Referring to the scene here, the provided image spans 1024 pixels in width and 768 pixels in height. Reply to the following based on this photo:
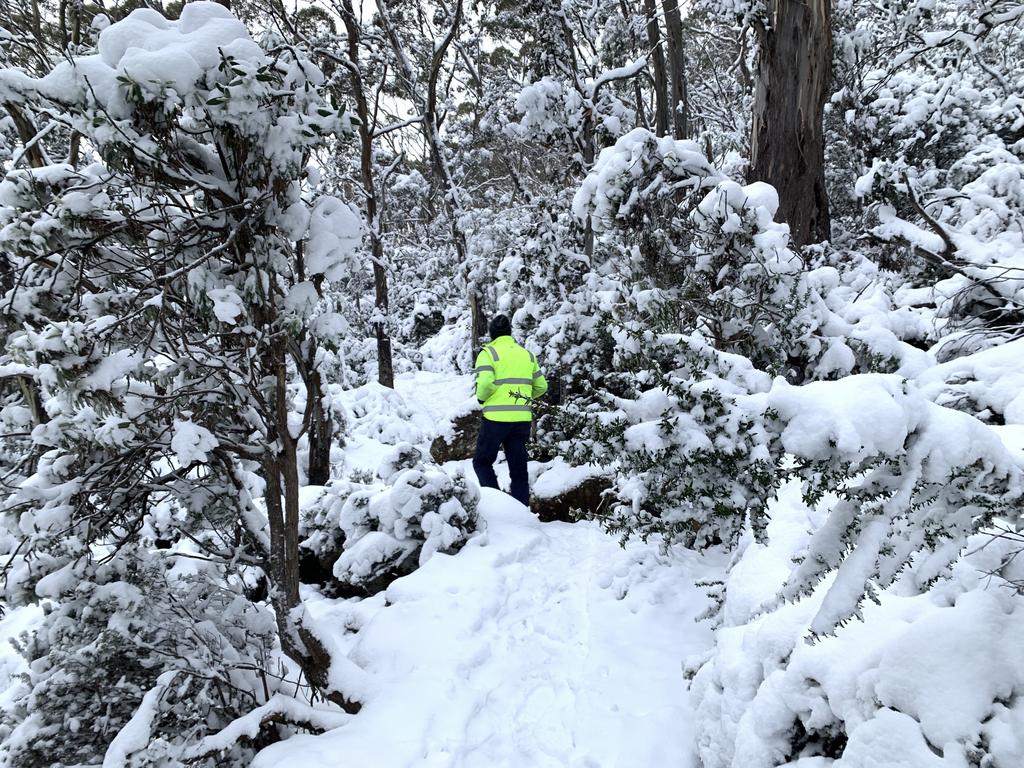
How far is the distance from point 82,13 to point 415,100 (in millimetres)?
7475

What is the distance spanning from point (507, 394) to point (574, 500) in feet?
4.19

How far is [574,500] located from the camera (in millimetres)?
5488

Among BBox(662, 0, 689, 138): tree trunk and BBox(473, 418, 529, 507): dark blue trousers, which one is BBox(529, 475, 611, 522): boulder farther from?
BBox(662, 0, 689, 138): tree trunk

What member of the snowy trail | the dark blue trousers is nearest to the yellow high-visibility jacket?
the dark blue trousers

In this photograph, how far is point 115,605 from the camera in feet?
8.58

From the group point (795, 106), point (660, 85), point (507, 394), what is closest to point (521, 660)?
point (507, 394)

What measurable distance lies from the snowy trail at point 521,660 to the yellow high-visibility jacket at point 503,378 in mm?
1220

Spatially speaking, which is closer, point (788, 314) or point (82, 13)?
point (788, 314)

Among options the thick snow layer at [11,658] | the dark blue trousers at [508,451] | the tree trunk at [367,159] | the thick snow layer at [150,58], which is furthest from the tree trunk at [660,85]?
the thick snow layer at [11,658]

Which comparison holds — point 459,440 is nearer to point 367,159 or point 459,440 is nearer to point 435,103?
point 367,159

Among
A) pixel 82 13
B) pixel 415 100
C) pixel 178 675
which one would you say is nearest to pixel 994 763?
pixel 178 675

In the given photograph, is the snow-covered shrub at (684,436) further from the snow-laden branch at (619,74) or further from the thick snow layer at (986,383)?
the snow-laden branch at (619,74)

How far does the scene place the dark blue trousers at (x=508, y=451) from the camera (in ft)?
18.2

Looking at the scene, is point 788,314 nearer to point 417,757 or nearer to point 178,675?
point 417,757
